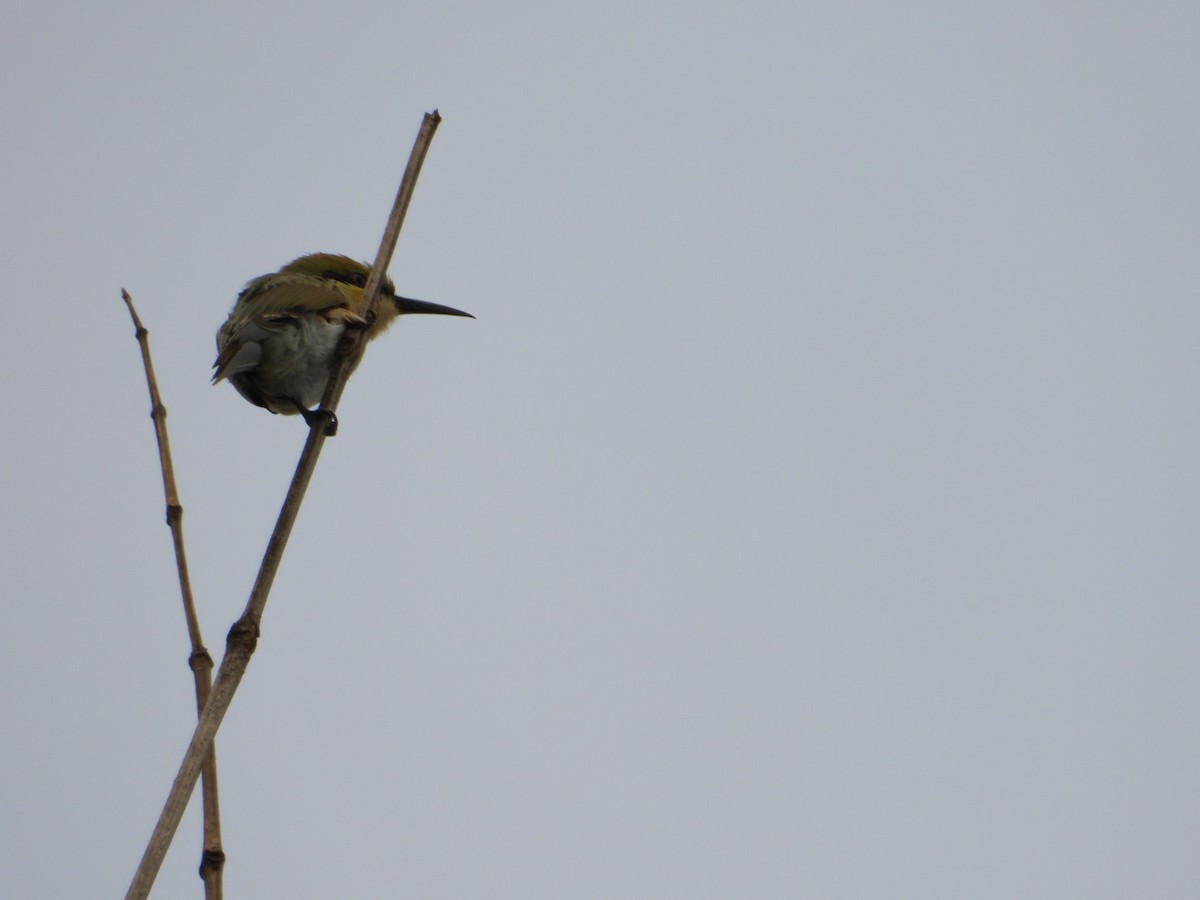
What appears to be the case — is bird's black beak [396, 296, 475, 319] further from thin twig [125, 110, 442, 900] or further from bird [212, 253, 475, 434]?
thin twig [125, 110, 442, 900]

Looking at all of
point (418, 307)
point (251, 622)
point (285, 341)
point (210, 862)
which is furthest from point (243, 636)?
point (418, 307)

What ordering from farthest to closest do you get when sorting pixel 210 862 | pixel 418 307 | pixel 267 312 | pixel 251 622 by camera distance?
pixel 418 307, pixel 267 312, pixel 251 622, pixel 210 862

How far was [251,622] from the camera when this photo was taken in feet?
6.67

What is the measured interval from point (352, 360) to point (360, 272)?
3170 mm

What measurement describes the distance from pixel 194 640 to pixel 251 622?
16 cm

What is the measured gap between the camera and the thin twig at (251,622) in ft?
5.56

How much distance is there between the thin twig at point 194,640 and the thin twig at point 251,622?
0.07 m

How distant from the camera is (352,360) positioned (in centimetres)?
293

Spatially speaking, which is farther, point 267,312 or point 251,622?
point 267,312

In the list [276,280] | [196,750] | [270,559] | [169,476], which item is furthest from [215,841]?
[276,280]

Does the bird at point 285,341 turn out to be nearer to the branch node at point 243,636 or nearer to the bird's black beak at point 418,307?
the bird's black beak at point 418,307

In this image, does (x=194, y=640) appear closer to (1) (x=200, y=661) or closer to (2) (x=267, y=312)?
(1) (x=200, y=661)

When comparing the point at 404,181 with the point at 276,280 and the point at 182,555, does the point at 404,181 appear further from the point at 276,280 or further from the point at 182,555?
the point at 276,280

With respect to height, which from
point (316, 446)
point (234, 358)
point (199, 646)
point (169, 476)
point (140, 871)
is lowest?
point (140, 871)
